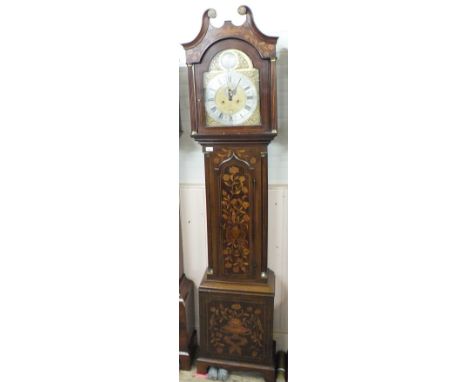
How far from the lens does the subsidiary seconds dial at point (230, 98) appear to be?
→ 1192 millimetres

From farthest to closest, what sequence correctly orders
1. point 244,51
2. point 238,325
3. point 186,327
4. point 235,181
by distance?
point 186,327 < point 238,325 < point 235,181 < point 244,51

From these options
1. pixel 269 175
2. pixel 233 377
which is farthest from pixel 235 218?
pixel 233 377

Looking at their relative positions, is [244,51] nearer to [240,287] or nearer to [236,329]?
[240,287]

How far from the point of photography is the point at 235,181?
129cm

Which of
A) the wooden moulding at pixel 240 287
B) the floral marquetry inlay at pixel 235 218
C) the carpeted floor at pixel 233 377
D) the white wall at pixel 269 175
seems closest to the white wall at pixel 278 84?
the white wall at pixel 269 175

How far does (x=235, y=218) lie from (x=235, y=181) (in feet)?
0.59

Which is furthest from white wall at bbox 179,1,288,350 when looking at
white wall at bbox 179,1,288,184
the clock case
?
the clock case

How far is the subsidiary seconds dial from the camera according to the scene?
1.19m

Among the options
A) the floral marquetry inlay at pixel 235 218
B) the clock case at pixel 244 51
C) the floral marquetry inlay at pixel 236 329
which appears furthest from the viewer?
the floral marquetry inlay at pixel 236 329

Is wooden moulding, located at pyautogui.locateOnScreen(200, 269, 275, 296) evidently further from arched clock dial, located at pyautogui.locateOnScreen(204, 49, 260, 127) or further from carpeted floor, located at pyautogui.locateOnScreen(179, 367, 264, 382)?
arched clock dial, located at pyautogui.locateOnScreen(204, 49, 260, 127)

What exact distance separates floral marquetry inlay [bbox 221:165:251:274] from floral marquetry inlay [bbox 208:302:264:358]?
201mm

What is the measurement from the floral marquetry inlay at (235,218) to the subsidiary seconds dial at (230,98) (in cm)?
23

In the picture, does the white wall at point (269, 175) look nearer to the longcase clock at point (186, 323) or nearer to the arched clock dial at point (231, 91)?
the longcase clock at point (186, 323)
